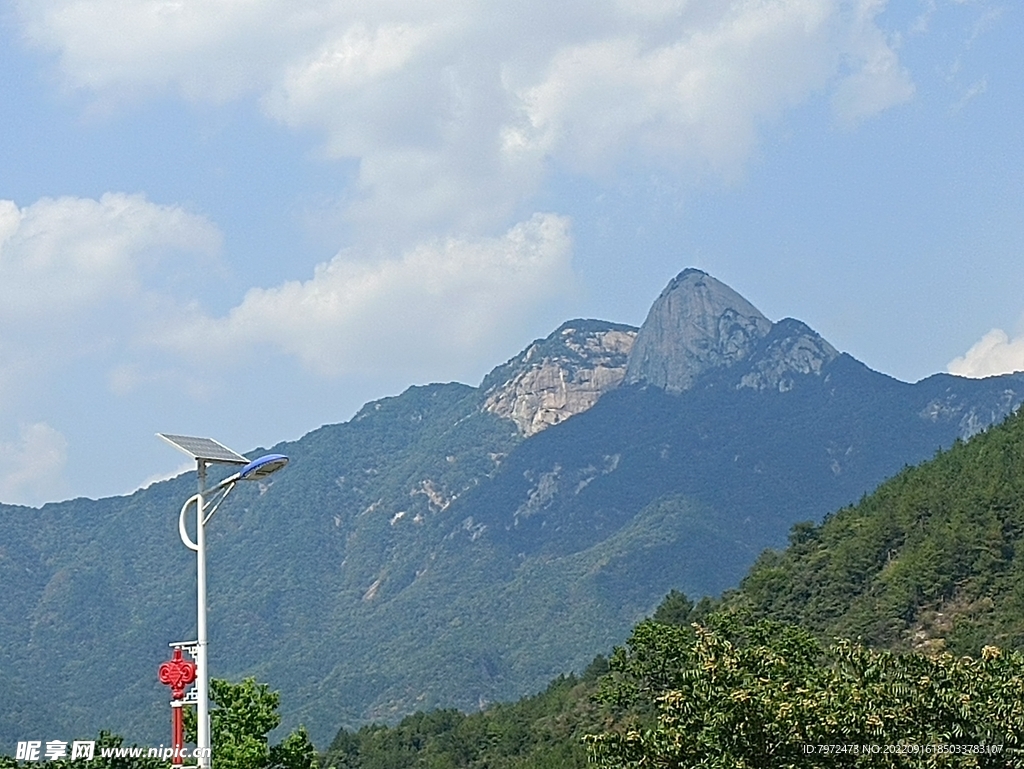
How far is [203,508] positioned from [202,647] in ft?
4.47

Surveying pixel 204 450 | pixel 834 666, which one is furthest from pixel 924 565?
pixel 204 450

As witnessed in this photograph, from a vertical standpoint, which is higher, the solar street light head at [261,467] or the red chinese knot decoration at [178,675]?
the solar street light head at [261,467]

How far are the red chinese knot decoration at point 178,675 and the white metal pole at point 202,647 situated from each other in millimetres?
114

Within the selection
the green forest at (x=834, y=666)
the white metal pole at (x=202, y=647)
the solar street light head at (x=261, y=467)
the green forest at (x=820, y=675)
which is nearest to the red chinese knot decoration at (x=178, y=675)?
the white metal pole at (x=202, y=647)

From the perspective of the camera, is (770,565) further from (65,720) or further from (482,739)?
(65,720)

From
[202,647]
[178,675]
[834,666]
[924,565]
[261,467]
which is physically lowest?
[178,675]

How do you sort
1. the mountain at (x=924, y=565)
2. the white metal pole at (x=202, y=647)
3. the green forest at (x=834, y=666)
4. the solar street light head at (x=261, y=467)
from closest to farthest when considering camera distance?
the white metal pole at (x=202, y=647)
the solar street light head at (x=261, y=467)
the green forest at (x=834, y=666)
the mountain at (x=924, y=565)

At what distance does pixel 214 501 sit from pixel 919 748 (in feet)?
28.9

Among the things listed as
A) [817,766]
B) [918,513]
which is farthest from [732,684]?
[918,513]

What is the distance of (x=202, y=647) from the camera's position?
48.0 ft

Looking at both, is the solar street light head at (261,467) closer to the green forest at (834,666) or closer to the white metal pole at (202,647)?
the white metal pole at (202,647)

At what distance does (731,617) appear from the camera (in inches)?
1519

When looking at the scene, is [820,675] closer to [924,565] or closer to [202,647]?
[202,647]

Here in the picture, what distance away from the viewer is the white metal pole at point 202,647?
14.5 metres
